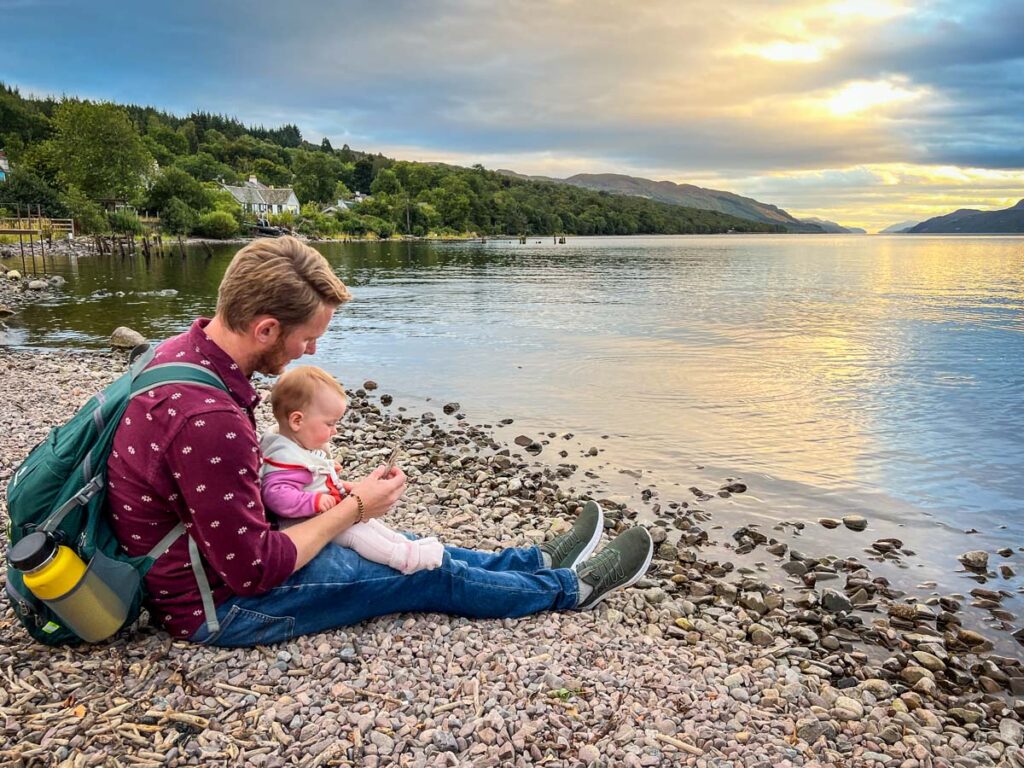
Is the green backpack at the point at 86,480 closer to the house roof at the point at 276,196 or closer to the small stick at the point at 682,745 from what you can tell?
the small stick at the point at 682,745

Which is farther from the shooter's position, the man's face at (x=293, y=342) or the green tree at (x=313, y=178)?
the green tree at (x=313, y=178)

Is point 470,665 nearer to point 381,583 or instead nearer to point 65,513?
point 381,583

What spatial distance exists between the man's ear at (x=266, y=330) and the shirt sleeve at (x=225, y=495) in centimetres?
43

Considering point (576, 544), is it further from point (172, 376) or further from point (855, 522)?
point (855, 522)

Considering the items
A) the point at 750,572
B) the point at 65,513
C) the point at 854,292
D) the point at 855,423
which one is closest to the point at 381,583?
the point at 65,513

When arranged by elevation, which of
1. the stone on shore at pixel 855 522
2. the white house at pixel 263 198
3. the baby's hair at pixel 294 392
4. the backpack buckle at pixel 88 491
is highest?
the white house at pixel 263 198

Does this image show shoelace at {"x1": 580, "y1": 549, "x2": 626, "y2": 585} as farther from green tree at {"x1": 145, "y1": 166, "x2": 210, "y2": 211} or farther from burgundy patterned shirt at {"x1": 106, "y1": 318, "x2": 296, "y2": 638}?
green tree at {"x1": 145, "y1": 166, "x2": 210, "y2": 211}

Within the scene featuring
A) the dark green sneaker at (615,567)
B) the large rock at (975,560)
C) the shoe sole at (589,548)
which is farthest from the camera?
the large rock at (975,560)

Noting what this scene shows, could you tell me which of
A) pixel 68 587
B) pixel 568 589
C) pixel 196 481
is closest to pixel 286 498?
pixel 196 481

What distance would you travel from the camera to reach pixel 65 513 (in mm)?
3352

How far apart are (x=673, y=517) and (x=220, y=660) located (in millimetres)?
5811

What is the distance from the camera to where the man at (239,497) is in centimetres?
328

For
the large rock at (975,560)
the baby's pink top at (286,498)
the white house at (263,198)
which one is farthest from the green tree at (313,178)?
the baby's pink top at (286,498)

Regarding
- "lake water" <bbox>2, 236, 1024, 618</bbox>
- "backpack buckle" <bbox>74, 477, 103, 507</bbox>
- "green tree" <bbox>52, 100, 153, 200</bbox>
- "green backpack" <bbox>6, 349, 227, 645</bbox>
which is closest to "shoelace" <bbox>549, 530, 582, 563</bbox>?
"green backpack" <bbox>6, 349, 227, 645</bbox>
